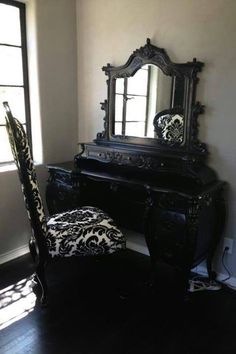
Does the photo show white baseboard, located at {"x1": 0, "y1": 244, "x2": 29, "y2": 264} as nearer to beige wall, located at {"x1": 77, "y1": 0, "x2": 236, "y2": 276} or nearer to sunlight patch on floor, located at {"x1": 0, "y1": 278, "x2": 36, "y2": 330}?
sunlight patch on floor, located at {"x1": 0, "y1": 278, "x2": 36, "y2": 330}

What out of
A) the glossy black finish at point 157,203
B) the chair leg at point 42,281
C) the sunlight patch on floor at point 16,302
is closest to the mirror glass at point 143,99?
the glossy black finish at point 157,203

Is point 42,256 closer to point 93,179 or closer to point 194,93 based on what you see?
point 93,179

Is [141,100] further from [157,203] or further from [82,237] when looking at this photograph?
[82,237]

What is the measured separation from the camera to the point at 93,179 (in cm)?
242

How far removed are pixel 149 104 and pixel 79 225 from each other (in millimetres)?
1100

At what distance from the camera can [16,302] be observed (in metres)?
2.03

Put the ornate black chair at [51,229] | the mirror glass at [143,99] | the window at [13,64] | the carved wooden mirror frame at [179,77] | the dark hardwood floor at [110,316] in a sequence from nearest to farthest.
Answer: the dark hardwood floor at [110,316] < the ornate black chair at [51,229] < the carved wooden mirror frame at [179,77] < the mirror glass at [143,99] < the window at [13,64]

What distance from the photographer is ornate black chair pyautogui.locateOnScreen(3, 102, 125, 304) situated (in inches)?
70.6

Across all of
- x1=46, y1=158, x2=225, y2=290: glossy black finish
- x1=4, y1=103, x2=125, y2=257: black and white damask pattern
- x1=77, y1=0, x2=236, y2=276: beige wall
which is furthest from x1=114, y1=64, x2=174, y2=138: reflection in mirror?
x1=4, y1=103, x2=125, y2=257: black and white damask pattern

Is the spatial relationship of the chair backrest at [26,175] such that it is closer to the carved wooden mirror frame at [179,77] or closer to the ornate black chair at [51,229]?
the ornate black chair at [51,229]

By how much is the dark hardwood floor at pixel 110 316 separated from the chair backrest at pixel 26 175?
44 centimetres

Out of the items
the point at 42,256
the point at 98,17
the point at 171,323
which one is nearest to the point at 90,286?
the point at 42,256

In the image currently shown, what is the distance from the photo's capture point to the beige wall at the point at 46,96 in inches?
99.2

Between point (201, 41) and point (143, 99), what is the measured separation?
59 cm
